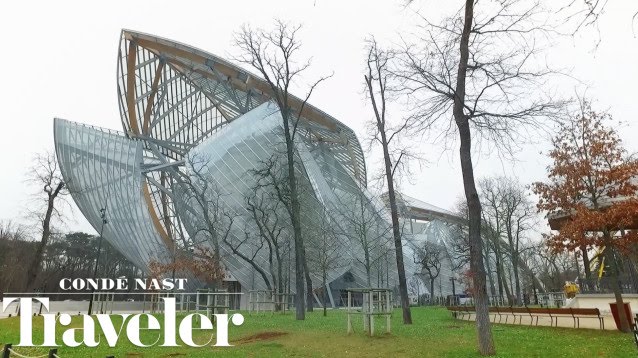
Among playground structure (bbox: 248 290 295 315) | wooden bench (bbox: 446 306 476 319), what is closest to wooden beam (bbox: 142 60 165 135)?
playground structure (bbox: 248 290 295 315)

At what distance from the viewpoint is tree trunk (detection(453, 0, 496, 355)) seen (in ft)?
31.7

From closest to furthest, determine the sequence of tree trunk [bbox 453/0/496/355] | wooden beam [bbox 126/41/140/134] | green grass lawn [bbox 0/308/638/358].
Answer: tree trunk [bbox 453/0/496/355] → green grass lawn [bbox 0/308/638/358] → wooden beam [bbox 126/41/140/134]

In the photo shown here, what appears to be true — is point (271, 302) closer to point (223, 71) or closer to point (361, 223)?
point (361, 223)

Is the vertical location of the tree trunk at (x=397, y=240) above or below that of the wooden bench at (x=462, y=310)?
above

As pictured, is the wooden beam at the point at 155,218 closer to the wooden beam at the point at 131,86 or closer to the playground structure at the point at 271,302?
the wooden beam at the point at 131,86

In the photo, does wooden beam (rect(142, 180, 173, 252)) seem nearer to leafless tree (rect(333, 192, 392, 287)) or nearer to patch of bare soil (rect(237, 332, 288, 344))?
leafless tree (rect(333, 192, 392, 287))

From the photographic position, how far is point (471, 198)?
416 inches

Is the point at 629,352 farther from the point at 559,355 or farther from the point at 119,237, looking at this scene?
the point at 119,237

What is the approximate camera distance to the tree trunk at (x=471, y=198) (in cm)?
966

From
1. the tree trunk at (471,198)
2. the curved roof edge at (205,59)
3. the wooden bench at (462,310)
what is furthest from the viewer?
the curved roof edge at (205,59)

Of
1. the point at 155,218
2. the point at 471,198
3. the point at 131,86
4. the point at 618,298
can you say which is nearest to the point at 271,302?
the point at 618,298

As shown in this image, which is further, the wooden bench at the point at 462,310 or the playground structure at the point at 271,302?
the playground structure at the point at 271,302

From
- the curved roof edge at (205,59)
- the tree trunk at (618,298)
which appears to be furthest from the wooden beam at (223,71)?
the tree trunk at (618,298)

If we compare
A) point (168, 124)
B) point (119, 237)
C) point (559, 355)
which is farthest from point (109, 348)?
point (168, 124)
